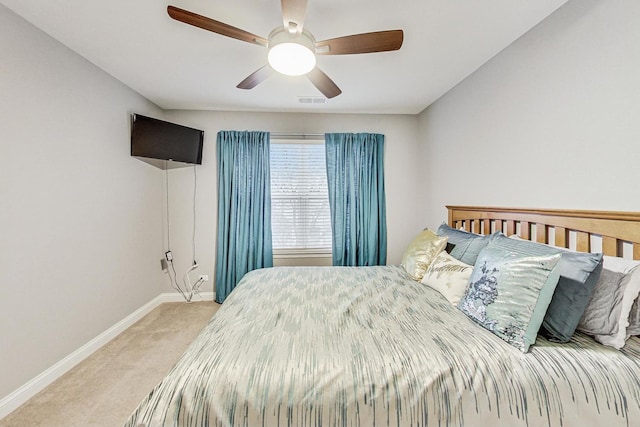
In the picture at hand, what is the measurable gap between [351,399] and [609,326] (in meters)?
1.18

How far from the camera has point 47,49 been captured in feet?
6.15

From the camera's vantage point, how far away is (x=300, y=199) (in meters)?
3.53

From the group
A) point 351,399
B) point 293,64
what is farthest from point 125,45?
point 351,399

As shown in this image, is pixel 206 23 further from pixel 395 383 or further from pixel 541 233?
pixel 541 233

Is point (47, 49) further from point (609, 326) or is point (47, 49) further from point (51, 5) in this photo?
point (609, 326)

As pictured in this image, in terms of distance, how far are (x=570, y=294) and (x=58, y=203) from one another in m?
3.24

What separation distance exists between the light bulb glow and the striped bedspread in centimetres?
161

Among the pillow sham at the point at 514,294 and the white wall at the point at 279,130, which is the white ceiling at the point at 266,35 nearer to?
the white wall at the point at 279,130

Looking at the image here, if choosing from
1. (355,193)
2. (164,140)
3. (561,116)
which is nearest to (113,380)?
(164,140)

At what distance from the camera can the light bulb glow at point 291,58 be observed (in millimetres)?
1576

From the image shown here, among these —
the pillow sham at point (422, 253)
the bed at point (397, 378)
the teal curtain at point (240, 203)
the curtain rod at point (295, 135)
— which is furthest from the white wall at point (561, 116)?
the teal curtain at point (240, 203)

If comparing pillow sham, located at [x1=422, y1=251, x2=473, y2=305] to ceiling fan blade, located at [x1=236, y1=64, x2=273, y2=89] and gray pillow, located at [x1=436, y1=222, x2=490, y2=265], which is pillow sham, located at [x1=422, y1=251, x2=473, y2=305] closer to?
gray pillow, located at [x1=436, y1=222, x2=490, y2=265]

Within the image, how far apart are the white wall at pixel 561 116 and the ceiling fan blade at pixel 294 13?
1608 mm

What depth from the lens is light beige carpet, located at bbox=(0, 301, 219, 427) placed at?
62.5 inches
